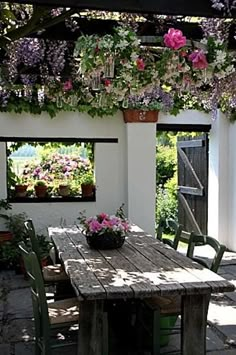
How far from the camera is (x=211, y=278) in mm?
2418

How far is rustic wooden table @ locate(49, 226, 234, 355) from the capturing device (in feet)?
7.27

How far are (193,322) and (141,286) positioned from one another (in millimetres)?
418

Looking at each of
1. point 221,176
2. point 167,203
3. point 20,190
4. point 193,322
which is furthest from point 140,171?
point 193,322

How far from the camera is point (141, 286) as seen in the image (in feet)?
7.38

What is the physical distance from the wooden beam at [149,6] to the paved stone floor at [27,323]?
85.7 inches

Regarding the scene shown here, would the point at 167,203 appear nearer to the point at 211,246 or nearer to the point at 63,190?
the point at 63,190

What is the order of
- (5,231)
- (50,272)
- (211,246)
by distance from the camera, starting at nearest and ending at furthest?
(211,246)
(50,272)
(5,231)

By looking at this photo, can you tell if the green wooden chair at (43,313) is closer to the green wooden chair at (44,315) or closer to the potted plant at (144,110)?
the green wooden chair at (44,315)

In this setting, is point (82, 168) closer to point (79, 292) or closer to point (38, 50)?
point (38, 50)

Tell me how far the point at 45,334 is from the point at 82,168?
376cm

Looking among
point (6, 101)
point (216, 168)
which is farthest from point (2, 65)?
point (216, 168)

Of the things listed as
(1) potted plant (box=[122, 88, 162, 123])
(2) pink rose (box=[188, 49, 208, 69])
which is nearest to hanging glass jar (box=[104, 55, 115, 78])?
(2) pink rose (box=[188, 49, 208, 69])

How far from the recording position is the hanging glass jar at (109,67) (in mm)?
2555

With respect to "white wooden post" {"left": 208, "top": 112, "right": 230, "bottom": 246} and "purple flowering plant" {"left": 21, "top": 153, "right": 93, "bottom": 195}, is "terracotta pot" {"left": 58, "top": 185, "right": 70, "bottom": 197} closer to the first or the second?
"purple flowering plant" {"left": 21, "top": 153, "right": 93, "bottom": 195}
